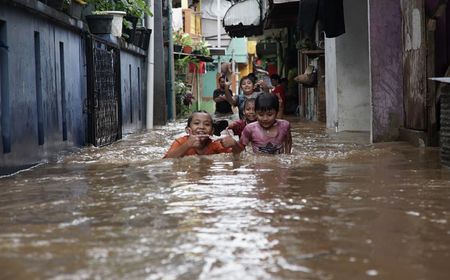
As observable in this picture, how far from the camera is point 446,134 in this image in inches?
251

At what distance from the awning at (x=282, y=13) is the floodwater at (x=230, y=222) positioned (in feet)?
35.2

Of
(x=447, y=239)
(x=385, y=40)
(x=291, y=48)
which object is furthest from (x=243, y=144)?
(x=291, y=48)

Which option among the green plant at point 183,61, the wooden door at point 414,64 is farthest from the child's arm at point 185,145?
the green plant at point 183,61

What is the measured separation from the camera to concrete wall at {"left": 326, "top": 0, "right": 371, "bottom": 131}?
13492 millimetres

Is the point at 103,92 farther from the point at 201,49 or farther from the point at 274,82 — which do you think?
the point at 201,49

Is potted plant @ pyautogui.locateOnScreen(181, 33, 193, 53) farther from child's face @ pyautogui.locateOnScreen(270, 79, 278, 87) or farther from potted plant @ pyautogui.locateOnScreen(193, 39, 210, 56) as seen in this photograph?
child's face @ pyautogui.locateOnScreen(270, 79, 278, 87)

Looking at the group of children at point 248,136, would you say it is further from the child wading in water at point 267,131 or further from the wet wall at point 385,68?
the wet wall at point 385,68

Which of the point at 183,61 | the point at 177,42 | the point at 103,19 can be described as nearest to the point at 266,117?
the point at 103,19

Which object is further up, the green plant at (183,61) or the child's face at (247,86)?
the green plant at (183,61)

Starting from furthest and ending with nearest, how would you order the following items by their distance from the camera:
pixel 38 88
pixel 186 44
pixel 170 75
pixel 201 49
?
pixel 201 49
pixel 186 44
pixel 170 75
pixel 38 88

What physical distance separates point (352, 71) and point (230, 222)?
1029 cm

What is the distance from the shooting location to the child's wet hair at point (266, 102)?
755 cm

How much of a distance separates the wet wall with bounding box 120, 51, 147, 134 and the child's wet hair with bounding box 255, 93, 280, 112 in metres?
7.24

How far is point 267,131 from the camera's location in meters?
7.71
